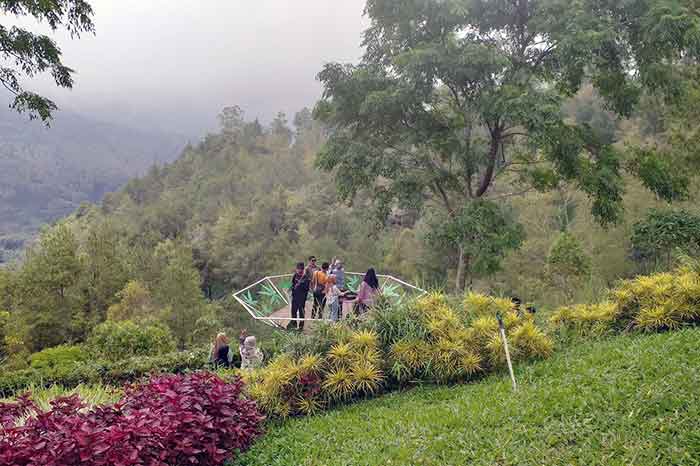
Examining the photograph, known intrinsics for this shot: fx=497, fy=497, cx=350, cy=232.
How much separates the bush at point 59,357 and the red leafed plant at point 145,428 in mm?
9061

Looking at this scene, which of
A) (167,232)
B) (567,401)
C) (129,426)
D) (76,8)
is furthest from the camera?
(167,232)

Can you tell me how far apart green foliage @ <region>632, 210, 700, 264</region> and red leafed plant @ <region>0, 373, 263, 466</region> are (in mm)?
10461

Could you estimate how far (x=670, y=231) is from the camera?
455 inches

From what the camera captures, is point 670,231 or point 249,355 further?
point 670,231

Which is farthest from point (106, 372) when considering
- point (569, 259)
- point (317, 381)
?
point (569, 259)

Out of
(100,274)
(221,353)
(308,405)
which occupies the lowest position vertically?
(308,405)

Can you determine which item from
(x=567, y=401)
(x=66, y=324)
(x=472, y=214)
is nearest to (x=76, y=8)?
(x=472, y=214)

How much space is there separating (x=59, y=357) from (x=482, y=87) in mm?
13433

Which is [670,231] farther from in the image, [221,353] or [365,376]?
[221,353]

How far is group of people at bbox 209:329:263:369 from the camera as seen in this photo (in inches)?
348

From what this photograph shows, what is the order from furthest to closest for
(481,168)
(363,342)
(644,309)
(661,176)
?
(481,168) < (661,176) < (644,309) < (363,342)

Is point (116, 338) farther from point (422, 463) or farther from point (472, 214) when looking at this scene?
point (422, 463)

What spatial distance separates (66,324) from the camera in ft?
71.9

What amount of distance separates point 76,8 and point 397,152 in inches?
273
